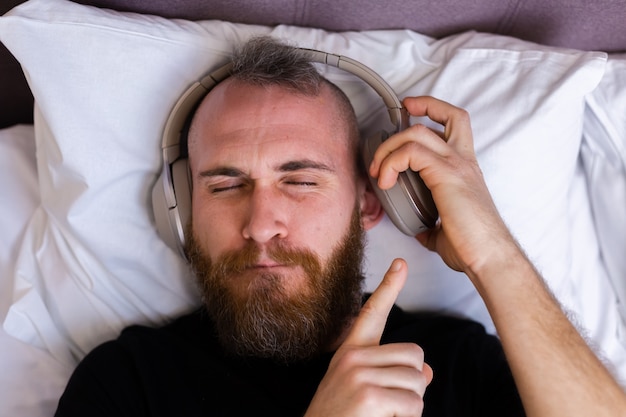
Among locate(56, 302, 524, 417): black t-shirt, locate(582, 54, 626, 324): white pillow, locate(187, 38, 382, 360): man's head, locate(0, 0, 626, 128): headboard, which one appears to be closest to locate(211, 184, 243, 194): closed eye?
locate(187, 38, 382, 360): man's head

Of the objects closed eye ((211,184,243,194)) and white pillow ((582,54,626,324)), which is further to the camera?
white pillow ((582,54,626,324))

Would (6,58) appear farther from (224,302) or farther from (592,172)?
(592,172)

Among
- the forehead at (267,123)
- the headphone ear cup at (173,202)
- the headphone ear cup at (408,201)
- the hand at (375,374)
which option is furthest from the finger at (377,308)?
the headphone ear cup at (173,202)

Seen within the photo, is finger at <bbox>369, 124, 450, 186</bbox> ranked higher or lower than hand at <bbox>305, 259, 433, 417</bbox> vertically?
higher

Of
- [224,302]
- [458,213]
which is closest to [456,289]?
[458,213]

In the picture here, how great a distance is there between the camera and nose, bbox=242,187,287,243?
106 centimetres

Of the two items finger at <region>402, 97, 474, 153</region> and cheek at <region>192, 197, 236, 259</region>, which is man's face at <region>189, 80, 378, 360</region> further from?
finger at <region>402, 97, 474, 153</region>

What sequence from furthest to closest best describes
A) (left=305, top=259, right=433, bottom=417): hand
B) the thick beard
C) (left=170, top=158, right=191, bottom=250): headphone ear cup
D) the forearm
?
(left=170, top=158, right=191, bottom=250): headphone ear cup → the thick beard → the forearm → (left=305, top=259, right=433, bottom=417): hand

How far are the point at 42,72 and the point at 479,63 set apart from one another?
934mm

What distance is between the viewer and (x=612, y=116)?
133cm

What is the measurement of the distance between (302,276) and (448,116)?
0.43 m

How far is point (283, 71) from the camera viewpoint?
1.19 metres

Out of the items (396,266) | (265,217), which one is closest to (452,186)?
(396,266)

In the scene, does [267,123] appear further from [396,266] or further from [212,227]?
[396,266]
